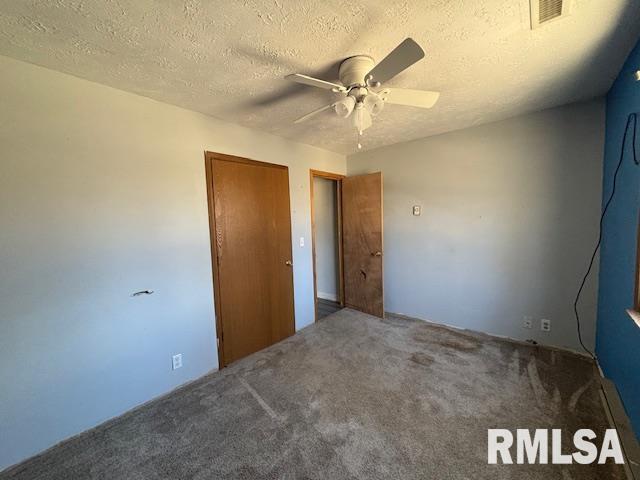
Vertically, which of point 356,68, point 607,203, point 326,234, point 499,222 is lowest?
point 326,234

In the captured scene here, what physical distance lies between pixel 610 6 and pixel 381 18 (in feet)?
3.44

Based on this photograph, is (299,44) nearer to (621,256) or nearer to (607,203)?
(621,256)

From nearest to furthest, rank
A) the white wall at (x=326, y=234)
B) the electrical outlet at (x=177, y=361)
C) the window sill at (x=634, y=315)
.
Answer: the window sill at (x=634, y=315) < the electrical outlet at (x=177, y=361) < the white wall at (x=326, y=234)

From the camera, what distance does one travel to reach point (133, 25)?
121cm

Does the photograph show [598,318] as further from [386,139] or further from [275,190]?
[275,190]

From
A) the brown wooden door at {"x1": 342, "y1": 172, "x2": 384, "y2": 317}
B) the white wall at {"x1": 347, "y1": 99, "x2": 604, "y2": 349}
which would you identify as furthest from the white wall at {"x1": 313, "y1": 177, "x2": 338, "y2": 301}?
the white wall at {"x1": 347, "y1": 99, "x2": 604, "y2": 349}

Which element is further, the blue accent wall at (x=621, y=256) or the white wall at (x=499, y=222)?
the white wall at (x=499, y=222)

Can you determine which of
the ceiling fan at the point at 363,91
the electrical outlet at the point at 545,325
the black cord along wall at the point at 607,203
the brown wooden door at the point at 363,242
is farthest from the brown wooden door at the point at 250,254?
the black cord along wall at the point at 607,203

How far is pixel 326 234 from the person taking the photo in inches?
173

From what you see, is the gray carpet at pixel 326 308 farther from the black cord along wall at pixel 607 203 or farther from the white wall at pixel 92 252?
the black cord along wall at pixel 607 203

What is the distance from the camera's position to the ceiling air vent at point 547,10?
3.69 feet

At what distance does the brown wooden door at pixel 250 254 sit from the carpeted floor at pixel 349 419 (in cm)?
32

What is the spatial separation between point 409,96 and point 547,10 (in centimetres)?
65

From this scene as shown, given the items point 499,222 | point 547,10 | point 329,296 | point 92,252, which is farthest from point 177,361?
point 499,222
